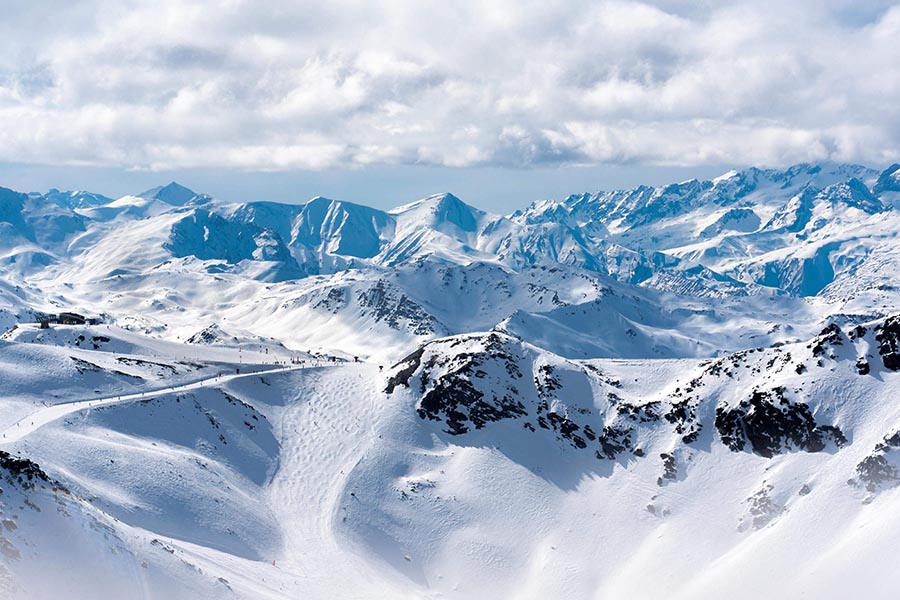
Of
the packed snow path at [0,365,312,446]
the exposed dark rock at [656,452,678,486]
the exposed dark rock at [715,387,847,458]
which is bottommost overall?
the exposed dark rock at [656,452,678,486]

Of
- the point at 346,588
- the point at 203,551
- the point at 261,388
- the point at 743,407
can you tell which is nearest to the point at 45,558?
the point at 203,551

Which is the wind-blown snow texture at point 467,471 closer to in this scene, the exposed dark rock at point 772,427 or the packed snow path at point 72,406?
the exposed dark rock at point 772,427

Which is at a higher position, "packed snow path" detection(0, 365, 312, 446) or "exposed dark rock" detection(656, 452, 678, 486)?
"packed snow path" detection(0, 365, 312, 446)

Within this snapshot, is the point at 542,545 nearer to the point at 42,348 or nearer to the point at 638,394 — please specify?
the point at 638,394

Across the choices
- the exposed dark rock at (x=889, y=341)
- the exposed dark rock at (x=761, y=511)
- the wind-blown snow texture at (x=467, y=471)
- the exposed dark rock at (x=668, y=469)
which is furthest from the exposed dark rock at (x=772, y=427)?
the exposed dark rock at (x=889, y=341)

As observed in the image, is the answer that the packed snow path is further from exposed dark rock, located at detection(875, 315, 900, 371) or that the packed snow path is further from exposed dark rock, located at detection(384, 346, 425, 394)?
exposed dark rock, located at detection(875, 315, 900, 371)

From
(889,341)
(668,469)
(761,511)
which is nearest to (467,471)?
(668,469)

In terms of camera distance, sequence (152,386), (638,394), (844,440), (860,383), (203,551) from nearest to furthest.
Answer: (203,551)
(844,440)
(860,383)
(152,386)
(638,394)

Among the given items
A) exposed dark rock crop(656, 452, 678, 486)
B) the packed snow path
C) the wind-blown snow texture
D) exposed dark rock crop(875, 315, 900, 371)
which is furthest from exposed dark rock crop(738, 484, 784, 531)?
the packed snow path

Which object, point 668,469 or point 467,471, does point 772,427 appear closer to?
point 668,469
